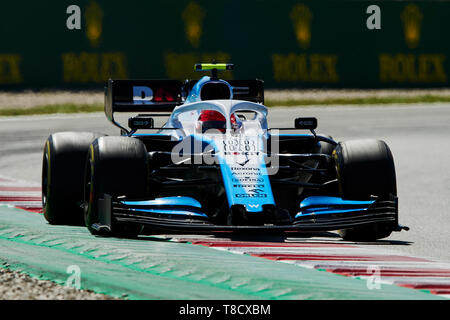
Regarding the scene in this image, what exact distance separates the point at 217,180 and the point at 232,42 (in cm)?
2168

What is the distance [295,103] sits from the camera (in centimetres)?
2708

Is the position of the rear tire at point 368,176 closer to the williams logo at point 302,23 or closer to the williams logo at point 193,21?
the williams logo at point 193,21

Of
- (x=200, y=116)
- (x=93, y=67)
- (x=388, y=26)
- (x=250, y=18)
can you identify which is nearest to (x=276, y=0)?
(x=250, y=18)

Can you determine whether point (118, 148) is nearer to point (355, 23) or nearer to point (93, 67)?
point (93, 67)

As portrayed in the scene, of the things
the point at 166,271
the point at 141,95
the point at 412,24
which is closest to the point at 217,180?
the point at 166,271

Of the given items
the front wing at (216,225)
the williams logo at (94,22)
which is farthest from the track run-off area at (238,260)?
the williams logo at (94,22)

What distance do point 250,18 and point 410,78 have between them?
5704 millimetres

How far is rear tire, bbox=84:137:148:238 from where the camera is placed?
6785 mm

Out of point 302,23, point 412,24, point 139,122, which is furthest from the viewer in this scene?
point 412,24

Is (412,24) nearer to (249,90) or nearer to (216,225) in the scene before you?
(249,90)

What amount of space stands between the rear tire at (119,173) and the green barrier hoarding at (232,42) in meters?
19.4

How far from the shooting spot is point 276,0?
2955cm

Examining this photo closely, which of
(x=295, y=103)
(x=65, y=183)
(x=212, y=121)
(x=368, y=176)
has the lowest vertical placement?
(x=295, y=103)

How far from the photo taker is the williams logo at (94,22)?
26734 millimetres
